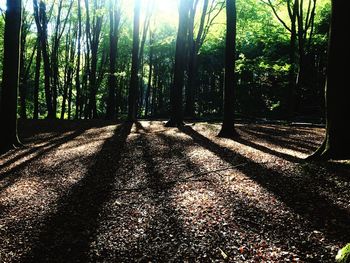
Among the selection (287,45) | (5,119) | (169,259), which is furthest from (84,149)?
(287,45)

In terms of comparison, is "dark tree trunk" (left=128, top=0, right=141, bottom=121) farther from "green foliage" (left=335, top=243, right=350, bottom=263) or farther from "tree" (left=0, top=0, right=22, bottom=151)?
"green foliage" (left=335, top=243, right=350, bottom=263)

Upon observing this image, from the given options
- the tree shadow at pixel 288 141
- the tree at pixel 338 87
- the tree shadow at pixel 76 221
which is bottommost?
the tree shadow at pixel 76 221

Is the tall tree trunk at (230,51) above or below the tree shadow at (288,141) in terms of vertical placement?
above

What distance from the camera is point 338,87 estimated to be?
6359mm

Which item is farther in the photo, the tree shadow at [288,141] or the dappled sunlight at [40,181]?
the tree shadow at [288,141]

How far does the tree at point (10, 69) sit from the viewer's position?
35.5 feet

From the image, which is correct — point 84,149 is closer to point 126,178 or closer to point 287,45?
point 126,178

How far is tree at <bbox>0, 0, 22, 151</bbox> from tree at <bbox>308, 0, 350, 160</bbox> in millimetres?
9630

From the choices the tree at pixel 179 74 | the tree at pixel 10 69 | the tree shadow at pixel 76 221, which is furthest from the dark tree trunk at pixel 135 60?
the tree shadow at pixel 76 221

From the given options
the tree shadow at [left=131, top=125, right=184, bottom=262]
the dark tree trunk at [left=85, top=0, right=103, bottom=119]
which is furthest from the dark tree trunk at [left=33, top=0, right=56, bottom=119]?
the tree shadow at [left=131, top=125, right=184, bottom=262]

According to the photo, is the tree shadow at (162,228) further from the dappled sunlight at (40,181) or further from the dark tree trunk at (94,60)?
the dark tree trunk at (94,60)

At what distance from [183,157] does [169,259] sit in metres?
4.70

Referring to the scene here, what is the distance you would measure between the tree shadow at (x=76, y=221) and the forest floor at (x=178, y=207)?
0.02 meters

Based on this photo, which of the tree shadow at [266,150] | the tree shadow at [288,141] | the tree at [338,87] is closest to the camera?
the tree at [338,87]
